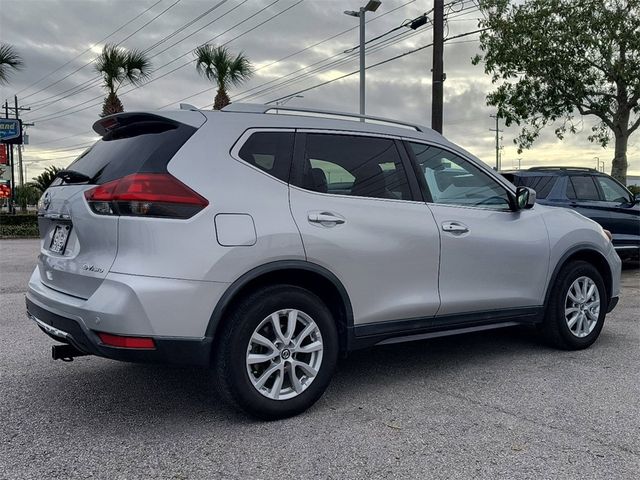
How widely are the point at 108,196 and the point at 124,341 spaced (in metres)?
0.78


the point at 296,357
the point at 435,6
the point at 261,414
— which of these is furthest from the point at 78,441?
the point at 435,6

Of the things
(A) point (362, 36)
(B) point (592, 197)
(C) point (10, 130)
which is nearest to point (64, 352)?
(B) point (592, 197)

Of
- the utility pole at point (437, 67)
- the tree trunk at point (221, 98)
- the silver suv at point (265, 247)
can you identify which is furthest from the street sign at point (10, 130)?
the silver suv at point (265, 247)

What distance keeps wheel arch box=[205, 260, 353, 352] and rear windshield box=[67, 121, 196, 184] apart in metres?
0.76

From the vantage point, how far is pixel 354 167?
153 inches

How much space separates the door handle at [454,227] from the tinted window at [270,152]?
124 centimetres

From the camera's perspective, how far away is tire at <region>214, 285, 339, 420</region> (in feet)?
10.5

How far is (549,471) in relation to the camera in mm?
2820

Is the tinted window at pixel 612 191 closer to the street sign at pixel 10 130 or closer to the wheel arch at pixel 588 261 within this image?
the wheel arch at pixel 588 261

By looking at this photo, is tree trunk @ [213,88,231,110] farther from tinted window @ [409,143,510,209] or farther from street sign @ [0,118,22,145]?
tinted window @ [409,143,510,209]

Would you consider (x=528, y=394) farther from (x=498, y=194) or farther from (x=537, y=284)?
(x=498, y=194)

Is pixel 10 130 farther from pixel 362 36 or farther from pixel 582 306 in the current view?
pixel 582 306

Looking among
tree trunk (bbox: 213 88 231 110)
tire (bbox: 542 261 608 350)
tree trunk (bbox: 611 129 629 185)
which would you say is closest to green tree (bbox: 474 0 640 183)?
tree trunk (bbox: 611 129 629 185)

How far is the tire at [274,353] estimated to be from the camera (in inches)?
126
